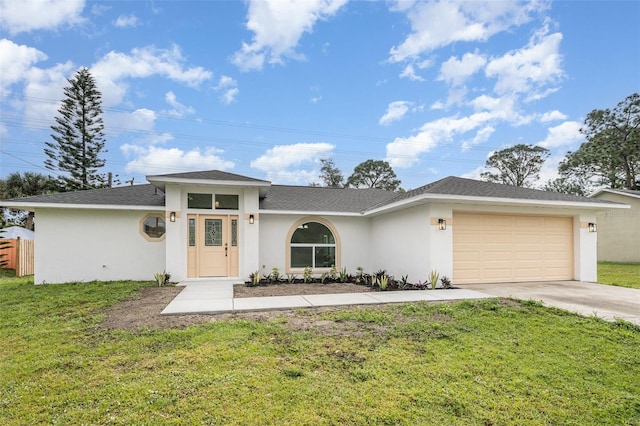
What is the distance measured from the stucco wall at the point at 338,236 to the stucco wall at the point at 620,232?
1538 centimetres

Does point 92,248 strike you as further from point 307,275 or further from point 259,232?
point 307,275

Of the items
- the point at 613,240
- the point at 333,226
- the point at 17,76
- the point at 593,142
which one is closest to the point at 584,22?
the point at 333,226

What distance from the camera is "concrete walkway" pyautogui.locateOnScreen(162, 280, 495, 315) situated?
6.41 meters

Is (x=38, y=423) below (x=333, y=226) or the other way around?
below

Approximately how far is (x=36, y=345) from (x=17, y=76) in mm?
20858

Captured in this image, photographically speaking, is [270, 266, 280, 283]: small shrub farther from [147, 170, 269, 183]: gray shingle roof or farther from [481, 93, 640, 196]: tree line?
[481, 93, 640, 196]: tree line

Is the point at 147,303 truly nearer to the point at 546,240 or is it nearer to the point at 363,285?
the point at 363,285

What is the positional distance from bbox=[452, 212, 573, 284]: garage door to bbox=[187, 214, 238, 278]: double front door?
6950 mm

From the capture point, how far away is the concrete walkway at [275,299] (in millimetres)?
6410

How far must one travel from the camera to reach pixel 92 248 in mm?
10562

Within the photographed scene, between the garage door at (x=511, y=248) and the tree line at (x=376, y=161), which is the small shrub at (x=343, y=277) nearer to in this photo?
the garage door at (x=511, y=248)

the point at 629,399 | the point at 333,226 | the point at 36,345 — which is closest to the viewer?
the point at 629,399

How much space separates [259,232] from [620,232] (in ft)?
67.2

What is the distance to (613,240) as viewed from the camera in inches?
743
